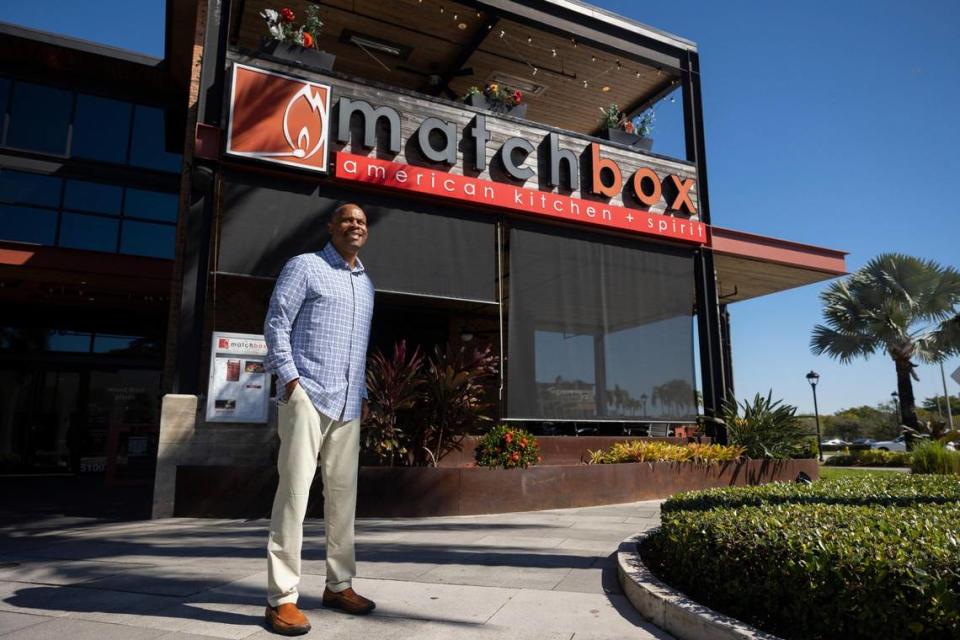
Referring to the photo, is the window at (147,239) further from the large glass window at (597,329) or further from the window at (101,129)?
the large glass window at (597,329)

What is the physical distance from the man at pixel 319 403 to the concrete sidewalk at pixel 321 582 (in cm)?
27

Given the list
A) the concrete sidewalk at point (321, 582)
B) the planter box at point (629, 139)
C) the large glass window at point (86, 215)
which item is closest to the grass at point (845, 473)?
the concrete sidewalk at point (321, 582)

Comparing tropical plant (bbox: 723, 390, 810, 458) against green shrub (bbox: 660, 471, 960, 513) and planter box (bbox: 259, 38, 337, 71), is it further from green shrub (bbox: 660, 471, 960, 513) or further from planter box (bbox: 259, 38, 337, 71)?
planter box (bbox: 259, 38, 337, 71)

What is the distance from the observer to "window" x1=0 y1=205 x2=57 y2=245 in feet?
39.9

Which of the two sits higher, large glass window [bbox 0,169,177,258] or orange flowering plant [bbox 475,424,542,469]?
large glass window [bbox 0,169,177,258]

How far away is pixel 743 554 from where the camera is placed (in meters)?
3.08

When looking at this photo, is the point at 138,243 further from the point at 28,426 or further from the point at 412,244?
the point at 412,244

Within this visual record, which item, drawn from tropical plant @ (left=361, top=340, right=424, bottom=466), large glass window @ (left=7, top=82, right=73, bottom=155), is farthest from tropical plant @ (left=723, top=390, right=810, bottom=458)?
large glass window @ (left=7, top=82, right=73, bottom=155)

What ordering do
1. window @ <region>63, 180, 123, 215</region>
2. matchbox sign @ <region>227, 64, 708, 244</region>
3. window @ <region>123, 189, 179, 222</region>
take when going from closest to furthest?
matchbox sign @ <region>227, 64, 708, 244</region>, window @ <region>63, 180, 123, 215</region>, window @ <region>123, 189, 179, 222</region>

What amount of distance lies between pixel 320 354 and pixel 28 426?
13802 millimetres

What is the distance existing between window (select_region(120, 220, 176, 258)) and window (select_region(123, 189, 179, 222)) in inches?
7.6

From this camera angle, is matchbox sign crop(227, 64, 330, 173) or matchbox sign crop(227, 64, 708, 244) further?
matchbox sign crop(227, 64, 708, 244)

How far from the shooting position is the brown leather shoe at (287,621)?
2859 millimetres

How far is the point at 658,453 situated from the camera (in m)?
8.98
